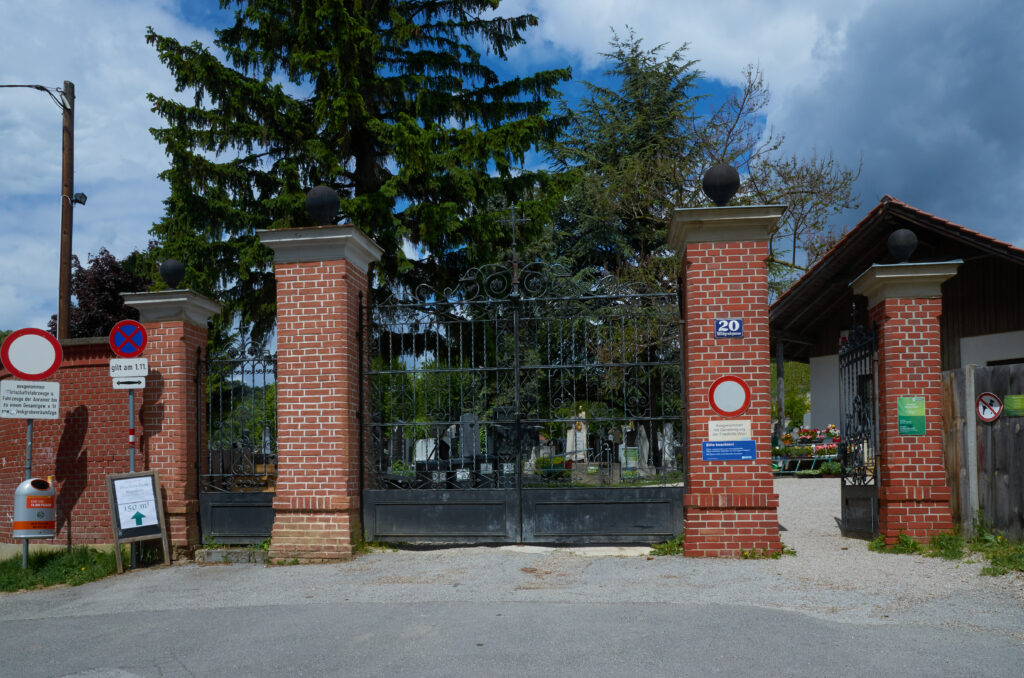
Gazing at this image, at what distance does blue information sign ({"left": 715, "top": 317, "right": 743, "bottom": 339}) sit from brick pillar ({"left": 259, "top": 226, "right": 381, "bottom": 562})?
3.78 meters

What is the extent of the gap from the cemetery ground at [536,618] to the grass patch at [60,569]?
0.41 meters

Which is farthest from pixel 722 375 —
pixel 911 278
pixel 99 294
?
pixel 99 294

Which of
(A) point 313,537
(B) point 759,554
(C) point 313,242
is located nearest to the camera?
(B) point 759,554

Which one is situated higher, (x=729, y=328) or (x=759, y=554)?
(x=729, y=328)

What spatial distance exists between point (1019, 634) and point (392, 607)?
4.31m

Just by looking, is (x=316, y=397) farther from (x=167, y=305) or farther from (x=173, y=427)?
(x=167, y=305)

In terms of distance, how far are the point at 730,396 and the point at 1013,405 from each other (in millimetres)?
2784

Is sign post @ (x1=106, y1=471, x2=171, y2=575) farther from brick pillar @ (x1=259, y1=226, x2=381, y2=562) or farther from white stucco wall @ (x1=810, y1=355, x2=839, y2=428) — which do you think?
white stucco wall @ (x1=810, y1=355, x2=839, y2=428)

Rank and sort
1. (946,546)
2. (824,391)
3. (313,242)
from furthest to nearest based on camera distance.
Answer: (824,391) < (313,242) < (946,546)

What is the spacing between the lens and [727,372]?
848cm

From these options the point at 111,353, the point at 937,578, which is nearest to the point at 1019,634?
the point at 937,578

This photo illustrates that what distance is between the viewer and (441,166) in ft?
53.1

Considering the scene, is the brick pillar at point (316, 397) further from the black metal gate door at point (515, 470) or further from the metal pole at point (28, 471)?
the metal pole at point (28, 471)

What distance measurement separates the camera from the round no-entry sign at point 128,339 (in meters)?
9.62
